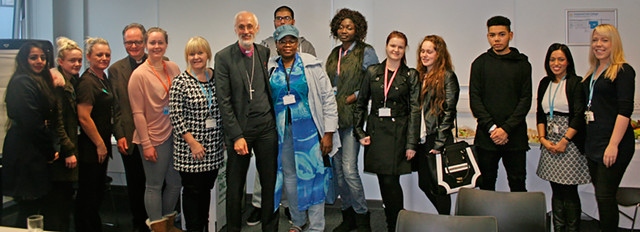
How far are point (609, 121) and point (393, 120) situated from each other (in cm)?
130

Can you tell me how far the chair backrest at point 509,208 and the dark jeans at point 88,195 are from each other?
234 cm

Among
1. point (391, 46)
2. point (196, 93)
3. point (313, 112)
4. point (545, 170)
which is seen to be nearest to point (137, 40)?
point (196, 93)

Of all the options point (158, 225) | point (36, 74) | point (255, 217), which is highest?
point (36, 74)

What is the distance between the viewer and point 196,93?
3021 mm

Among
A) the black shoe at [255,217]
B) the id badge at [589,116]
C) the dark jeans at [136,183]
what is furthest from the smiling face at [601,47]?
the dark jeans at [136,183]

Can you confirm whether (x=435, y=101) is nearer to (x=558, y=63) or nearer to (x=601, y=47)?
(x=558, y=63)

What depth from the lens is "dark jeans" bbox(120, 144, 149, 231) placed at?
337 cm

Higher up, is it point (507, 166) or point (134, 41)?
point (134, 41)

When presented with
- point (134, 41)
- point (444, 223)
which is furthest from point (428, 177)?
point (134, 41)

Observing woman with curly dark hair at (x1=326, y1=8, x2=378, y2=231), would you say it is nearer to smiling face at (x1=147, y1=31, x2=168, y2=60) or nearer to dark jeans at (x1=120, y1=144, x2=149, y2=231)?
smiling face at (x1=147, y1=31, x2=168, y2=60)

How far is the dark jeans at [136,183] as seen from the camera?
3.37 meters

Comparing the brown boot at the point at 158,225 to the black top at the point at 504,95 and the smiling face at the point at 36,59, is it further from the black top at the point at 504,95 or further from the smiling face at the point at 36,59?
the black top at the point at 504,95

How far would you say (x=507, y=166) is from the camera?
3.33 meters

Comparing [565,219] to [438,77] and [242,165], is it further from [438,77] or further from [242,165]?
[242,165]
